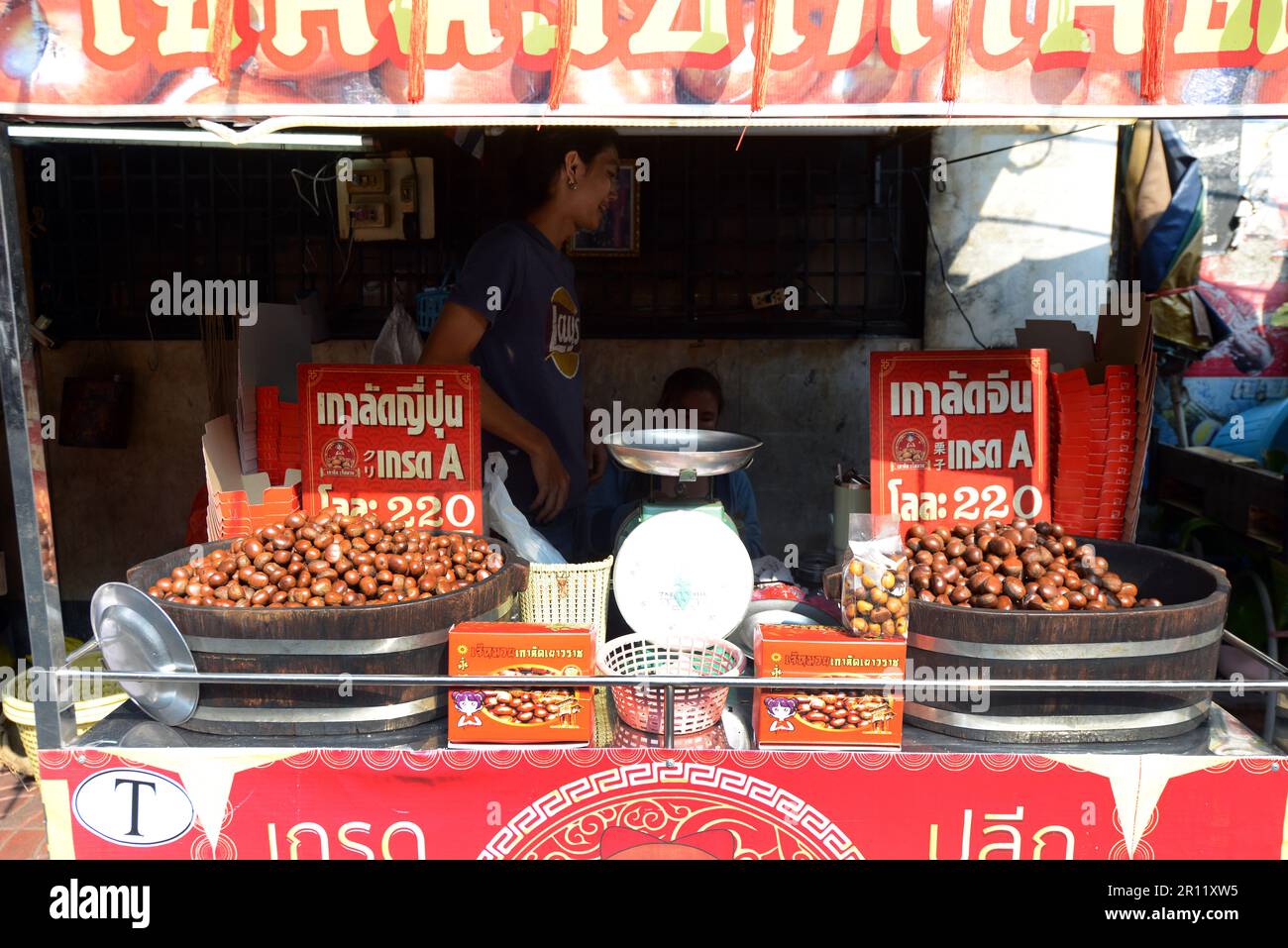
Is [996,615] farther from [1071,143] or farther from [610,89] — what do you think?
[1071,143]

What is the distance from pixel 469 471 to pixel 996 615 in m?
1.46

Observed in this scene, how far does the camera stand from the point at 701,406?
4.29 metres

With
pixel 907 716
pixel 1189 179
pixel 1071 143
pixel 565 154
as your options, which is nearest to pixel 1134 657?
pixel 907 716

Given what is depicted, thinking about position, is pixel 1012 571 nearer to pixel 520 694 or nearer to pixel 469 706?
pixel 520 694

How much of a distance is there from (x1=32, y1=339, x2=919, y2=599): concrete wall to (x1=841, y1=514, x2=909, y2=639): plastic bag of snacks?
312cm

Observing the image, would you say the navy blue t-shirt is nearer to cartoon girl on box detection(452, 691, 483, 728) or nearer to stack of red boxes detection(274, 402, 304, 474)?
stack of red boxes detection(274, 402, 304, 474)

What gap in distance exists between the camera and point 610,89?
1.90 meters

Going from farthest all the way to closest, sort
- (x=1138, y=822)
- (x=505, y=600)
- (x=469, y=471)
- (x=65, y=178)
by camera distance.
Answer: (x=65, y=178) → (x=469, y=471) → (x=505, y=600) → (x=1138, y=822)

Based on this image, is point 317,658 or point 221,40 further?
point 317,658

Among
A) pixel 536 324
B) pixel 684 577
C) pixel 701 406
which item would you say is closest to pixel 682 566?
pixel 684 577

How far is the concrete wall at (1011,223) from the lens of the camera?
4.95 m

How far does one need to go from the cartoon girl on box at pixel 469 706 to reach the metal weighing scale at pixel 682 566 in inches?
17.2

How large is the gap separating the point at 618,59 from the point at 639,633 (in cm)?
130

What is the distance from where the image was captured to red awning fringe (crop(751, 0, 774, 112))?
1.85 m
